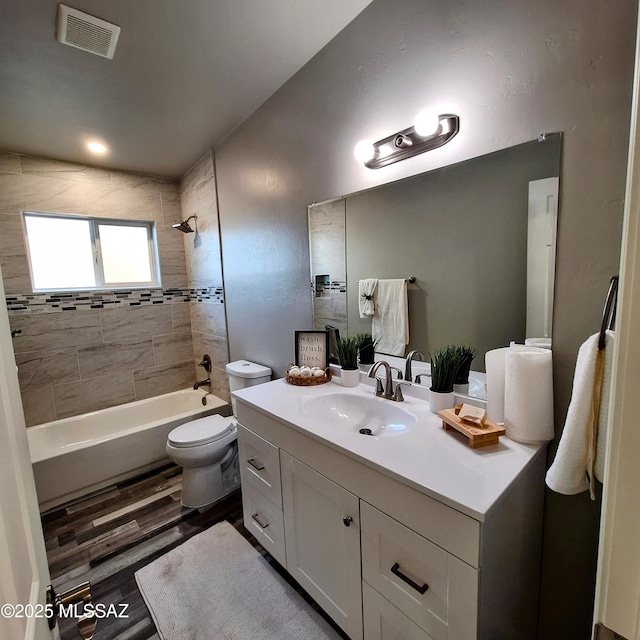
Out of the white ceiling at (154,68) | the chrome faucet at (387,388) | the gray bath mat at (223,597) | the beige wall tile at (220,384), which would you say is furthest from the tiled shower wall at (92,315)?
the chrome faucet at (387,388)

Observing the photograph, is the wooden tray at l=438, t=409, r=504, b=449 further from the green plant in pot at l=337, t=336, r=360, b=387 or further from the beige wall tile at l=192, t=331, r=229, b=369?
the beige wall tile at l=192, t=331, r=229, b=369

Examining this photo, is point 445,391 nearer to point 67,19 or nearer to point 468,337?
point 468,337

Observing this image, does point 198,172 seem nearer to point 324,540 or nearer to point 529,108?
point 529,108

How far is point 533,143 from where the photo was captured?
1.01m

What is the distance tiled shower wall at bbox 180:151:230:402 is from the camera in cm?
275

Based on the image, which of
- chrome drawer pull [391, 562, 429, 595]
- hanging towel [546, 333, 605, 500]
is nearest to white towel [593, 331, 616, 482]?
hanging towel [546, 333, 605, 500]

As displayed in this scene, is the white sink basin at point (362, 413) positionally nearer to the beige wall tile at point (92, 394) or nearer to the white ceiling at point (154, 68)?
the white ceiling at point (154, 68)

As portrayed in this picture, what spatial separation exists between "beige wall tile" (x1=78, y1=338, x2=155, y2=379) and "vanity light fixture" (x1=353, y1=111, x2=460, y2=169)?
2721 mm

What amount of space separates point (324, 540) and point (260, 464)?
46 centimetres

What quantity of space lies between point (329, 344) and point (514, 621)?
1294mm

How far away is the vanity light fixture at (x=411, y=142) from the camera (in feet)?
3.94

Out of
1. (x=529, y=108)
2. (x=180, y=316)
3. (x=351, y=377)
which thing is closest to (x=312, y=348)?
(x=351, y=377)

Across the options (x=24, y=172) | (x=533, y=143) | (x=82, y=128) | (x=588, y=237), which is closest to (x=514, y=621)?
(x=588, y=237)

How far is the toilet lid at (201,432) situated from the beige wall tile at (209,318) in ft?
2.63
